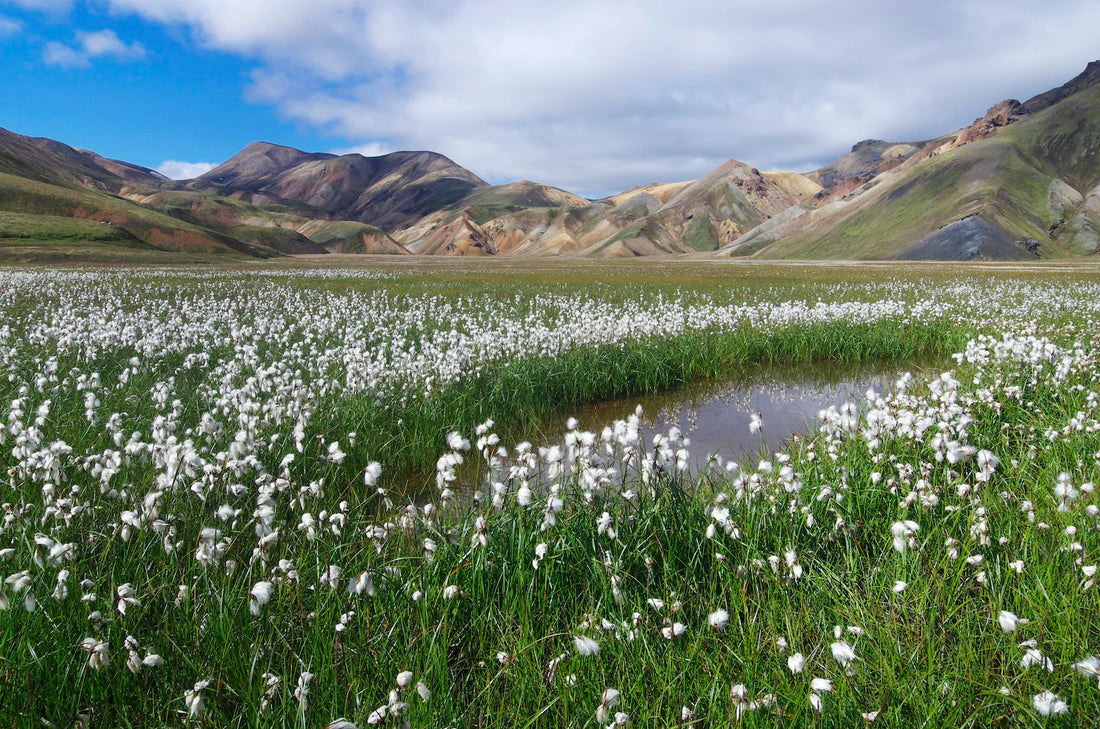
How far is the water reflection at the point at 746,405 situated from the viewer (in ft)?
30.7

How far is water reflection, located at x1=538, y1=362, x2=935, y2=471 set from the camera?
9.35 meters

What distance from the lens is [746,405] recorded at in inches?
459

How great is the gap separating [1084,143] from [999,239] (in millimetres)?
92994

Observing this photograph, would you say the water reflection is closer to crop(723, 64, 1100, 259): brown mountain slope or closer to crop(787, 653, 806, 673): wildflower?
crop(787, 653, 806, 673): wildflower

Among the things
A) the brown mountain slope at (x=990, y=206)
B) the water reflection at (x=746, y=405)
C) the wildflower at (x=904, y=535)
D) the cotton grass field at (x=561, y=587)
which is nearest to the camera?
the cotton grass field at (x=561, y=587)

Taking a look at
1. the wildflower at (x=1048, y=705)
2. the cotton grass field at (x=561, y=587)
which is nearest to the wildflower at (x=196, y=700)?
the cotton grass field at (x=561, y=587)

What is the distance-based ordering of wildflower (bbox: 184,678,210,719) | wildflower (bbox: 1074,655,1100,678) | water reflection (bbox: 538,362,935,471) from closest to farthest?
1. wildflower (bbox: 1074,655,1100,678)
2. wildflower (bbox: 184,678,210,719)
3. water reflection (bbox: 538,362,935,471)

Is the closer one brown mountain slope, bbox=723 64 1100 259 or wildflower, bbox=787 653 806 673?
wildflower, bbox=787 653 806 673

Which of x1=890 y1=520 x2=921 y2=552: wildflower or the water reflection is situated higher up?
x1=890 y1=520 x2=921 y2=552: wildflower

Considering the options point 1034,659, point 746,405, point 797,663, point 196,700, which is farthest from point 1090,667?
point 746,405

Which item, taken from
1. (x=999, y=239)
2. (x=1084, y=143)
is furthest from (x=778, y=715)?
(x=1084, y=143)

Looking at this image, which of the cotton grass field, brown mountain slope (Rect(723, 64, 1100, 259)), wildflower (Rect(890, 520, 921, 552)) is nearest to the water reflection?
the cotton grass field

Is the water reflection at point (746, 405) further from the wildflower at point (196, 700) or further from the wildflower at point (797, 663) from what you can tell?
the wildflower at point (196, 700)

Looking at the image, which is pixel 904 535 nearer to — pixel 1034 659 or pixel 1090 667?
pixel 1034 659
